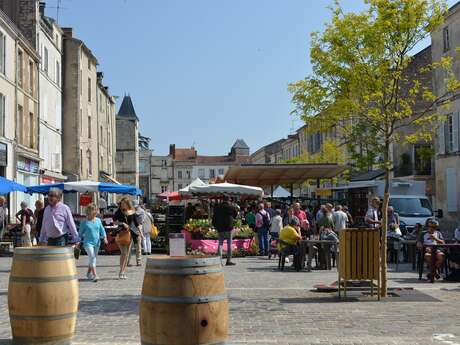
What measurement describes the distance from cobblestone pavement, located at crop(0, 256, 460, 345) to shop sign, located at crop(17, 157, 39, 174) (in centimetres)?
1822

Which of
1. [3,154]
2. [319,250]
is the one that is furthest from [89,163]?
[319,250]

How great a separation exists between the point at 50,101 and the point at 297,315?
31146mm

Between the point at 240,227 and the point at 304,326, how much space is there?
12.7 meters

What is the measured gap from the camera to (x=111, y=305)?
32.9 feet

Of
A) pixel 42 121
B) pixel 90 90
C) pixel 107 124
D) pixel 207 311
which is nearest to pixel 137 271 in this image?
pixel 207 311

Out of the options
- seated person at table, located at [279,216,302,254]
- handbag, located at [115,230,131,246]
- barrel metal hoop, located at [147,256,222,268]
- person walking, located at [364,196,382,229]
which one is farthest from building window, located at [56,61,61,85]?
barrel metal hoop, located at [147,256,222,268]

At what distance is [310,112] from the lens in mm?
12055

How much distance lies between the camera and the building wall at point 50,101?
35781mm

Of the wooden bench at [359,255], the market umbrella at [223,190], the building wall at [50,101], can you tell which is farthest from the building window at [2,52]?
the wooden bench at [359,255]

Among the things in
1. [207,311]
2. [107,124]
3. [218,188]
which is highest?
[107,124]

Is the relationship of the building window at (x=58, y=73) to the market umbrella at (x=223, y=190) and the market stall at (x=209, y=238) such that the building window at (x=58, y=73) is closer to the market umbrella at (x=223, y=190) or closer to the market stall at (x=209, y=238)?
the market umbrella at (x=223, y=190)

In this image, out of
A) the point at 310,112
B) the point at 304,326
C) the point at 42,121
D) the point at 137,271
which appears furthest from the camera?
the point at 42,121

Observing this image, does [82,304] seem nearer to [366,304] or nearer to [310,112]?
[366,304]

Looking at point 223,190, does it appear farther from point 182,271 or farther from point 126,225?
point 182,271
